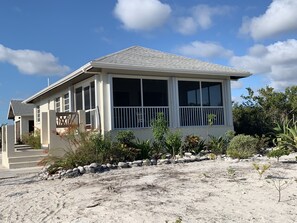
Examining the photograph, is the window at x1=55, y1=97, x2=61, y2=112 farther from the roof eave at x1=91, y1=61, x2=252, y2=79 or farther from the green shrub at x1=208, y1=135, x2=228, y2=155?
the green shrub at x1=208, y1=135, x2=228, y2=155

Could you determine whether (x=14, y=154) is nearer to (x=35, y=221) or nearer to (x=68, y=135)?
(x=68, y=135)

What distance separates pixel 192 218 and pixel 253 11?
481 inches

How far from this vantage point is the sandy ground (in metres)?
5.80

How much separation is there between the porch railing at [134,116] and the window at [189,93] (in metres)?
1.08

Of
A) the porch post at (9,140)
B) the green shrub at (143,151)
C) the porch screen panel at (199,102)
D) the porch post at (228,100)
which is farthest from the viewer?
the porch post at (228,100)

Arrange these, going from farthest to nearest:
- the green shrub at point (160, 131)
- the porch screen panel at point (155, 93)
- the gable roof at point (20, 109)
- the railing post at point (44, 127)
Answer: the gable roof at point (20, 109) < the railing post at point (44, 127) < the porch screen panel at point (155, 93) < the green shrub at point (160, 131)

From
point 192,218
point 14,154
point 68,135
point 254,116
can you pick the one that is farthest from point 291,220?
point 254,116

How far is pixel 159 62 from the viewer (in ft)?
51.8

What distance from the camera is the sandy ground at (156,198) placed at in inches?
228

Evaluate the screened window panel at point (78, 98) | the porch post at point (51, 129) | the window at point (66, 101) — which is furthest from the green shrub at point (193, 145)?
the window at point (66, 101)

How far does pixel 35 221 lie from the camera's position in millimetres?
5855

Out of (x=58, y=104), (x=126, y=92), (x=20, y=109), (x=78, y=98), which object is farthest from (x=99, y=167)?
(x=20, y=109)

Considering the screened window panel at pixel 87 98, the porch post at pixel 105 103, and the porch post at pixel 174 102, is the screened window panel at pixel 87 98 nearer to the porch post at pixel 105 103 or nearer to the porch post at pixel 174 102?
the porch post at pixel 105 103

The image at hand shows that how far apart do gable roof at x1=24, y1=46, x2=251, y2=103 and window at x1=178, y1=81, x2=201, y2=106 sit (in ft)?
2.71
